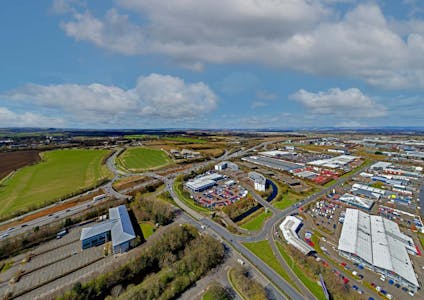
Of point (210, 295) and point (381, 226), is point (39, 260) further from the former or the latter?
point (381, 226)

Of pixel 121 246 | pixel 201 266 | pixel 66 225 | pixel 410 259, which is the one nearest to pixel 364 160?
pixel 410 259

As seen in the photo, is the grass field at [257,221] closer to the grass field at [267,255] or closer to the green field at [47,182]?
the grass field at [267,255]

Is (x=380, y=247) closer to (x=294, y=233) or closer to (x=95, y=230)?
(x=294, y=233)

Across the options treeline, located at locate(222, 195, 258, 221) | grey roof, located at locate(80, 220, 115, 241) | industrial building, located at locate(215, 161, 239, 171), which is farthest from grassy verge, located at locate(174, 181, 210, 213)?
industrial building, located at locate(215, 161, 239, 171)

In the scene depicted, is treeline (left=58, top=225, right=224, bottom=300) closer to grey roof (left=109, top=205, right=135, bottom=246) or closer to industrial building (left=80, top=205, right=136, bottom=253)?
industrial building (left=80, top=205, right=136, bottom=253)

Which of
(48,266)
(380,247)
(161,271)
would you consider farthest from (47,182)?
(380,247)

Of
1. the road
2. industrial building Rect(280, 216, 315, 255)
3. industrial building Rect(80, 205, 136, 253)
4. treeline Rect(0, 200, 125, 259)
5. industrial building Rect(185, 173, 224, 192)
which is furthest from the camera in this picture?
industrial building Rect(185, 173, 224, 192)

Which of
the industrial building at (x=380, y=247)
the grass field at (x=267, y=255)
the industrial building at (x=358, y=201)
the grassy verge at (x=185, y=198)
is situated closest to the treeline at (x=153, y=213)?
the grassy verge at (x=185, y=198)
